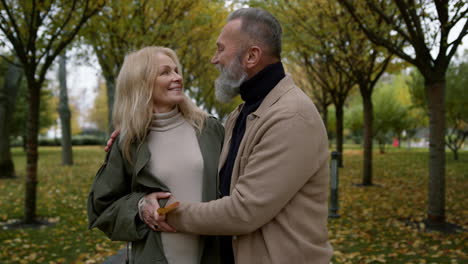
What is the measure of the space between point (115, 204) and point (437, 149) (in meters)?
5.91

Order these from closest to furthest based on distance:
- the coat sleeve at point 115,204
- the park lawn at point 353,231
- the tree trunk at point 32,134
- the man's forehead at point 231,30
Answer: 1. the man's forehead at point 231,30
2. the coat sleeve at point 115,204
3. the park lawn at point 353,231
4. the tree trunk at point 32,134

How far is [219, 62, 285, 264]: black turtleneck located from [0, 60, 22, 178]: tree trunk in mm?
13160

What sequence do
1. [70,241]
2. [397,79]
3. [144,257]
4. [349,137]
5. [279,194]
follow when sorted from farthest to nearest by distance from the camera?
[349,137] → [397,79] → [70,241] → [144,257] → [279,194]

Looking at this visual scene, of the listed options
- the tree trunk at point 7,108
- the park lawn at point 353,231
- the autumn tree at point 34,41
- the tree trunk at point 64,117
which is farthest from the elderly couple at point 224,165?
the tree trunk at point 64,117

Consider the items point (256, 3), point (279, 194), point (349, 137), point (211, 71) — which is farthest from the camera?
point (349, 137)

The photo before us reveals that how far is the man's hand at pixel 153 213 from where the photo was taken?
6.64ft

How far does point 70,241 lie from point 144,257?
4.66m

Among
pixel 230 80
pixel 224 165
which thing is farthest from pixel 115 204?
pixel 230 80

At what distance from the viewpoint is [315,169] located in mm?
1749

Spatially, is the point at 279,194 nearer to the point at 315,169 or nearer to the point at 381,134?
the point at 315,169

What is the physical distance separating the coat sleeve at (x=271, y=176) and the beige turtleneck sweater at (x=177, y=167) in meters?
0.50

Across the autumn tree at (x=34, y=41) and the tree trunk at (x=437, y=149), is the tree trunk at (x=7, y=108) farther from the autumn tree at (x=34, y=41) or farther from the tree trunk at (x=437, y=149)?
the tree trunk at (x=437, y=149)

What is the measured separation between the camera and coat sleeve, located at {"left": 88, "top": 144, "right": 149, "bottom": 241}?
2152mm

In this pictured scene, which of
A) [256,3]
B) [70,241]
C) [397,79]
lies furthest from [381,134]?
[70,241]
